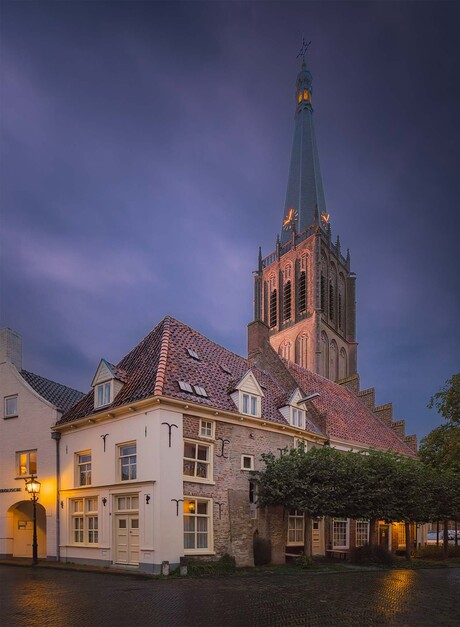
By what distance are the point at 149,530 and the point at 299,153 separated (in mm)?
91632

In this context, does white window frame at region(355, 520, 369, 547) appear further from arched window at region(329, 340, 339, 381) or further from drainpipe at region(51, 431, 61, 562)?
arched window at region(329, 340, 339, 381)

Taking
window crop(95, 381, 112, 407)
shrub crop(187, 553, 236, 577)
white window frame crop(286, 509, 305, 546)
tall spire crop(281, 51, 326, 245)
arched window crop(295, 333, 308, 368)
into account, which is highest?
tall spire crop(281, 51, 326, 245)

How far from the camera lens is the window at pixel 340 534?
32656 millimetres

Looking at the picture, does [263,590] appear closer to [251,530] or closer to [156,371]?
[251,530]

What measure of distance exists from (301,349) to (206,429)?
61.0 m

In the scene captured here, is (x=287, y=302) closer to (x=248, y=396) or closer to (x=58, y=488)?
(x=248, y=396)

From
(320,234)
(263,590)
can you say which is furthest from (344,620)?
(320,234)

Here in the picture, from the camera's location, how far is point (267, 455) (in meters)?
26.4

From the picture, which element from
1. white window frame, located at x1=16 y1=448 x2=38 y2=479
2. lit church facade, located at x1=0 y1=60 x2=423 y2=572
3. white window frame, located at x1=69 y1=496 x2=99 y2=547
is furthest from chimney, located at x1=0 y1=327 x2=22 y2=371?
white window frame, located at x1=69 y1=496 x2=99 y2=547

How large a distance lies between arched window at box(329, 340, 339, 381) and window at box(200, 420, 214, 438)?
6193 cm

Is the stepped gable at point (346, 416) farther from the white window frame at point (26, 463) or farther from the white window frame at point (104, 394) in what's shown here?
the white window frame at point (26, 463)

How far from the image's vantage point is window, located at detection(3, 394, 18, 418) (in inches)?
1180

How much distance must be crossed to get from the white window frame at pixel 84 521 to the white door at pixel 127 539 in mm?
1658

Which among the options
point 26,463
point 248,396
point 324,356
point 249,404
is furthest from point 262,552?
point 324,356
